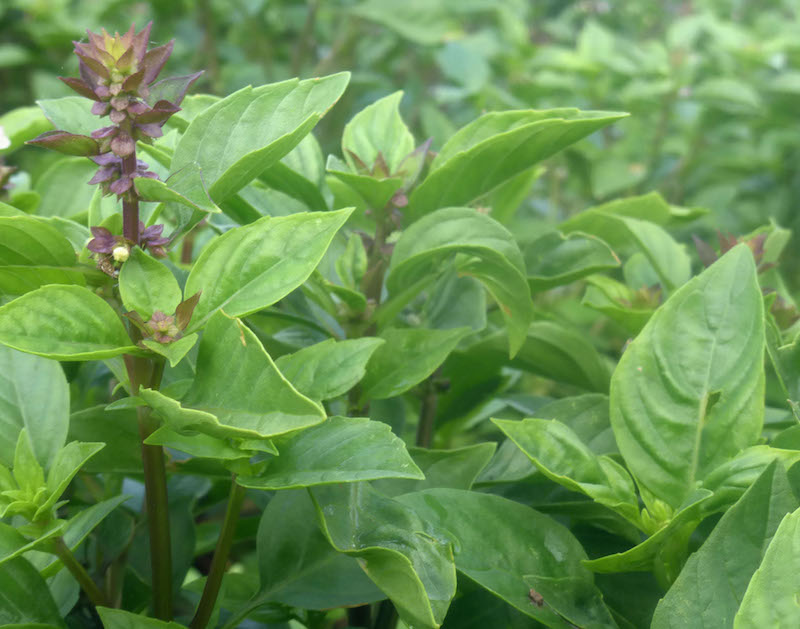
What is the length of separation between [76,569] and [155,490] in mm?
85

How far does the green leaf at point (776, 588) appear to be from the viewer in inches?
17.4

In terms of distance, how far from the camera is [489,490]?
2.38 feet

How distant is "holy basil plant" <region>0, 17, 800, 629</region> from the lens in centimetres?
51

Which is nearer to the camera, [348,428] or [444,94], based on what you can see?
[348,428]

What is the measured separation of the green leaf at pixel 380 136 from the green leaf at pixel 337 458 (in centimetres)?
30

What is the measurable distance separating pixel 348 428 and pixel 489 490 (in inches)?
9.4

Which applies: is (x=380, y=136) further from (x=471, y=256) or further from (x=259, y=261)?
(x=259, y=261)

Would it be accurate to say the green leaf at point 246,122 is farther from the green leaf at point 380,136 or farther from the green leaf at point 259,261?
the green leaf at point 380,136

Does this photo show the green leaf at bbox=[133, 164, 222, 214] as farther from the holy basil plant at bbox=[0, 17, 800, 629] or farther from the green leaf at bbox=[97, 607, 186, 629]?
the green leaf at bbox=[97, 607, 186, 629]

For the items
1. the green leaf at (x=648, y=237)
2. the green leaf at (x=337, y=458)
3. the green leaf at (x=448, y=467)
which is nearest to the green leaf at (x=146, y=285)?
the green leaf at (x=337, y=458)

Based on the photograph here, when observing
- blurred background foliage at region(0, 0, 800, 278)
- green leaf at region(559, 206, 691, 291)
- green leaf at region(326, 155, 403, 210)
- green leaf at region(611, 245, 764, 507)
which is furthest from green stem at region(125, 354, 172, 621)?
blurred background foliage at region(0, 0, 800, 278)

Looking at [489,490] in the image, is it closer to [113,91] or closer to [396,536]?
[396,536]

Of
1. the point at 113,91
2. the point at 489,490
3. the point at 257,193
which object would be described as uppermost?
the point at 113,91

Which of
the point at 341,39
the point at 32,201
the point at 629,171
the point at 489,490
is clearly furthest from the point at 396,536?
the point at 341,39
